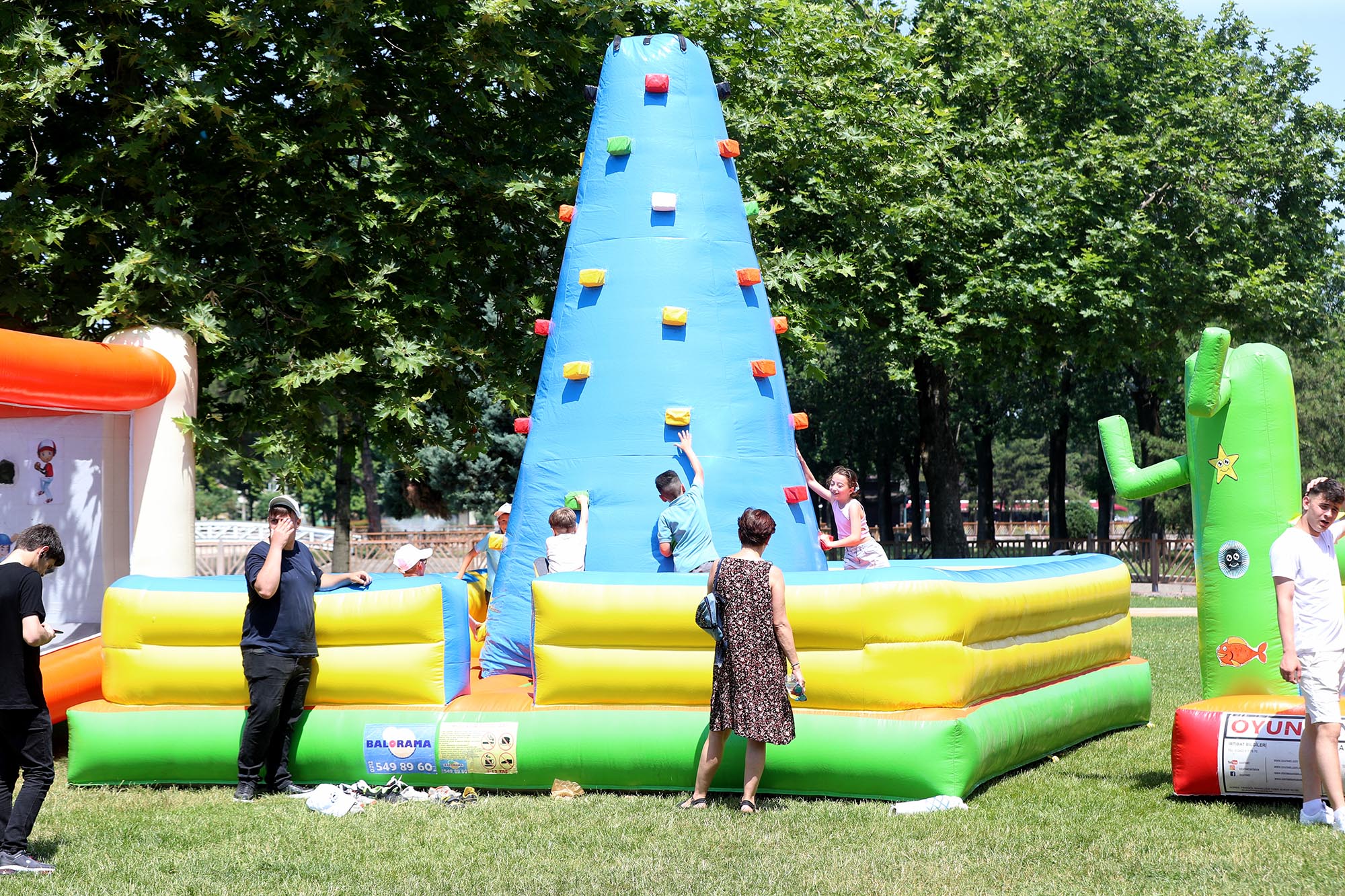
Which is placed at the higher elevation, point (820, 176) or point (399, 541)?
point (820, 176)

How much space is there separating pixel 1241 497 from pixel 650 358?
3.98 metres

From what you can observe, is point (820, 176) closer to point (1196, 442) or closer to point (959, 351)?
point (959, 351)

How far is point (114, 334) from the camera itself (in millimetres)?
10641

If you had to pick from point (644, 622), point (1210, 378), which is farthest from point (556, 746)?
point (1210, 378)

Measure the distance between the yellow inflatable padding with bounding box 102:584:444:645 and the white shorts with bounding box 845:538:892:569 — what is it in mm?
3174

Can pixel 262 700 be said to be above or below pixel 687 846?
above

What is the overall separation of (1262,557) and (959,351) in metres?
15.7

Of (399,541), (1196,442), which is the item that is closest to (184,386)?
(1196,442)

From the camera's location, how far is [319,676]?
810cm

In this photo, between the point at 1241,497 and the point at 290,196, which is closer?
the point at 1241,497

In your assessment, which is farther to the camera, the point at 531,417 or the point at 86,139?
the point at 86,139

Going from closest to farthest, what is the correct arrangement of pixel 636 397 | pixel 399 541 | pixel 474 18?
pixel 636 397, pixel 474 18, pixel 399 541

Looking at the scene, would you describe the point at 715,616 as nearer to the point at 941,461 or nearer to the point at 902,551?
the point at 941,461

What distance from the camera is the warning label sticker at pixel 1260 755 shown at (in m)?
7.03
